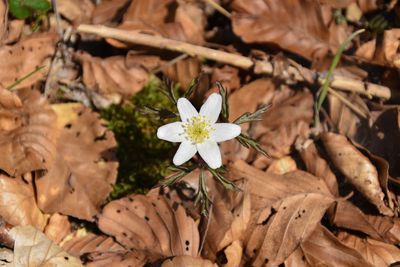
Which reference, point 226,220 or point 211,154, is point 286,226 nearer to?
point 226,220

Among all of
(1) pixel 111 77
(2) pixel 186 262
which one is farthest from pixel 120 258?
(1) pixel 111 77

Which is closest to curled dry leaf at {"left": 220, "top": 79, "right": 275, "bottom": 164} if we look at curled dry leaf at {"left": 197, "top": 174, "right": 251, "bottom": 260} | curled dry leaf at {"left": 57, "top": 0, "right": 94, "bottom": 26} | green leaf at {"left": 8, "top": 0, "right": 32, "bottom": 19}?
curled dry leaf at {"left": 197, "top": 174, "right": 251, "bottom": 260}

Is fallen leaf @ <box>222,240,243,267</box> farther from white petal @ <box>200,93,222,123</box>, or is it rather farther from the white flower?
→ white petal @ <box>200,93,222,123</box>

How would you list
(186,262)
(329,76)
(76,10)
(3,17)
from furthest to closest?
(76,10), (329,76), (3,17), (186,262)

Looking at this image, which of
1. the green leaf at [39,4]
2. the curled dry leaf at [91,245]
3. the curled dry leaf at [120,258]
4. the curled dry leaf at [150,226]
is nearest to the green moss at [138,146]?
the curled dry leaf at [150,226]

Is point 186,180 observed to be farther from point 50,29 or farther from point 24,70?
point 50,29

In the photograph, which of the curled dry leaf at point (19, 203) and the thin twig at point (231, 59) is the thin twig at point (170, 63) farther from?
the curled dry leaf at point (19, 203)
